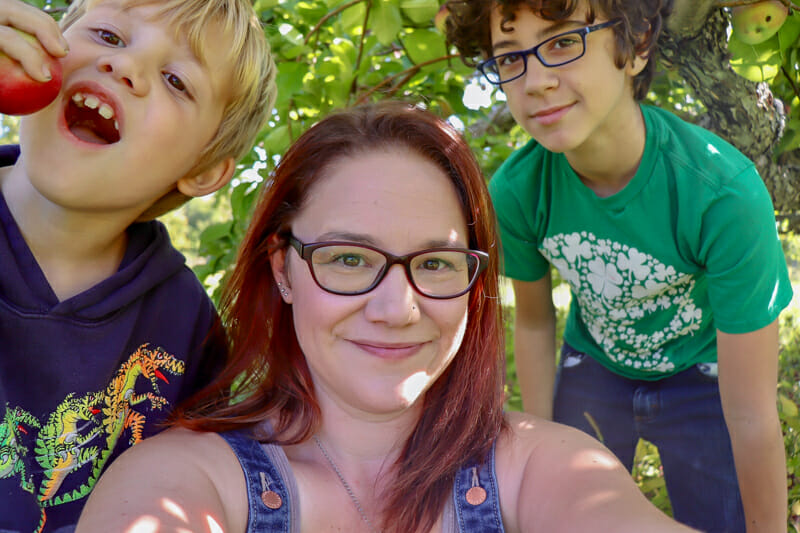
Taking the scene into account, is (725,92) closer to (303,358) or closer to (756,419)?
(756,419)

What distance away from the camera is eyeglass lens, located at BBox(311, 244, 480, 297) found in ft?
5.49

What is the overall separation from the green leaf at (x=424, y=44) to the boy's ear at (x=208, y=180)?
0.82m

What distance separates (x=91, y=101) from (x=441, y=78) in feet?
5.08

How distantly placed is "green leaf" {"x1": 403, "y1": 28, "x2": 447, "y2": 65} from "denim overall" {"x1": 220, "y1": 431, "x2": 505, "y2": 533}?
1.49m

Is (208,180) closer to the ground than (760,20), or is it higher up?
closer to the ground

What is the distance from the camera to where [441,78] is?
2.98 m

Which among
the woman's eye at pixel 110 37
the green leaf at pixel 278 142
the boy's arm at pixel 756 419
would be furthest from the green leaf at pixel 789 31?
the woman's eye at pixel 110 37

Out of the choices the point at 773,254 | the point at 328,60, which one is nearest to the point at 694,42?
the point at 773,254

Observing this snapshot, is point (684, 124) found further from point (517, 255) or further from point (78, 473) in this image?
point (78, 473)

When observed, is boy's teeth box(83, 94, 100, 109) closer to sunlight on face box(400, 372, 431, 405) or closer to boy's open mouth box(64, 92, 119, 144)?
boy's open mouth box(64, 92, 119, 144)

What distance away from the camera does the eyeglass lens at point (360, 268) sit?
65.9 inches

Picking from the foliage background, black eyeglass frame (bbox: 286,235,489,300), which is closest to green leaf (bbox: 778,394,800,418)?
the foliage background

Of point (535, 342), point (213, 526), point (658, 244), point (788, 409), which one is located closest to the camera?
point (213, 526)

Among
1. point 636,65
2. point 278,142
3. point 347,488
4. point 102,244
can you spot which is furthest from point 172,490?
point 636,65
